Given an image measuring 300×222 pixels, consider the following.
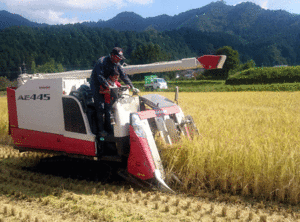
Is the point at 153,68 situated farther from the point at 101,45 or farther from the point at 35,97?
the point at 101,45

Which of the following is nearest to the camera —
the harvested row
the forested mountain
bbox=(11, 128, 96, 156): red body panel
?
the harvested row

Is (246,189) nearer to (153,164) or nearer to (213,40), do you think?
(153,164)

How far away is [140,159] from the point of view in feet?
14.1

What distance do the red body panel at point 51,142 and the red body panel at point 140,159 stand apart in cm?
84

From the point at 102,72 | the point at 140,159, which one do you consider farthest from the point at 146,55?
the point at 140,159

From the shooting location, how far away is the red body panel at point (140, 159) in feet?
13.8

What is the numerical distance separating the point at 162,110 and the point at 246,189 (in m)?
2.07

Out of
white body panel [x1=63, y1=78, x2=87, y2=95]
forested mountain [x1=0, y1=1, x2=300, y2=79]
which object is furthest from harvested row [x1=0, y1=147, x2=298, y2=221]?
forested mountain [x1=0, y1=1, x2=300, y2=79]

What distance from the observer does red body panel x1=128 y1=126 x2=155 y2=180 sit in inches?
166

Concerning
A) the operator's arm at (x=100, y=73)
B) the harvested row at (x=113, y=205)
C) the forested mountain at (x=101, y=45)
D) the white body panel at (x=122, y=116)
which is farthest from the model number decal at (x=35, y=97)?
the forested mountain at (x=101, y=45)

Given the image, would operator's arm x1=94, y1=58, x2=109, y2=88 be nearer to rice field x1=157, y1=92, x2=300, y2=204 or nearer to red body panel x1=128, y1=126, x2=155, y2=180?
red body panel x1=128, y1=126, x2=155, y2=180

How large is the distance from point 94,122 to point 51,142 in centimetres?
107

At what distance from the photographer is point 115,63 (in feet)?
16.2

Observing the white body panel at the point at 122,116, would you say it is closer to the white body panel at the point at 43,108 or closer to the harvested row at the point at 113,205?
the white body panel at the point at 43,108
